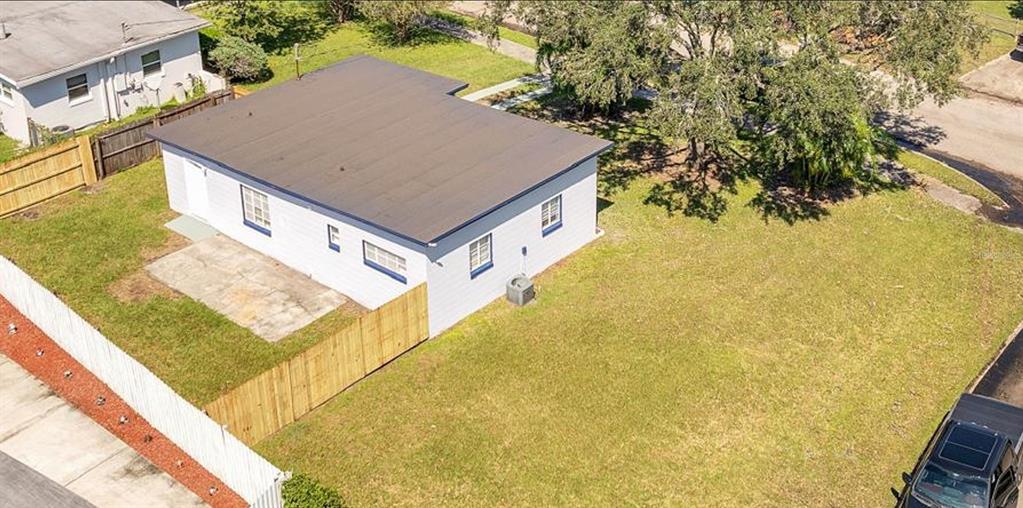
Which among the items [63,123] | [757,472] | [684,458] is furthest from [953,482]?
[63,123]

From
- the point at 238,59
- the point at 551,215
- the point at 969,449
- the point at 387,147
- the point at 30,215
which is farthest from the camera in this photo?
the point at 238,59

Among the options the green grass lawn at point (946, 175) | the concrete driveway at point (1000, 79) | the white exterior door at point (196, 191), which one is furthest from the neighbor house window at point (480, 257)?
the concrete driveway at point (1000, 79)

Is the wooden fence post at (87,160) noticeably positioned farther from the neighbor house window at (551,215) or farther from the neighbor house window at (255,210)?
the neighbor house window at (551,215)

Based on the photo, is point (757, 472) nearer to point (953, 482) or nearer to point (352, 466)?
point (953, 482)

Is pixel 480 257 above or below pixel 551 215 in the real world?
below

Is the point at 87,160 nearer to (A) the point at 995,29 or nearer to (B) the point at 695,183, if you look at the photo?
(B) the point at 695,183

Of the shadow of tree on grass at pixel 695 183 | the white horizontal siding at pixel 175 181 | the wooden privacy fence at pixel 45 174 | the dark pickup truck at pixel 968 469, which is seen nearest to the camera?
the dark pickup truck at pixel 968 469

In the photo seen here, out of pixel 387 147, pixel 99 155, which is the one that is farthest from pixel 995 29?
pixel 99 155
